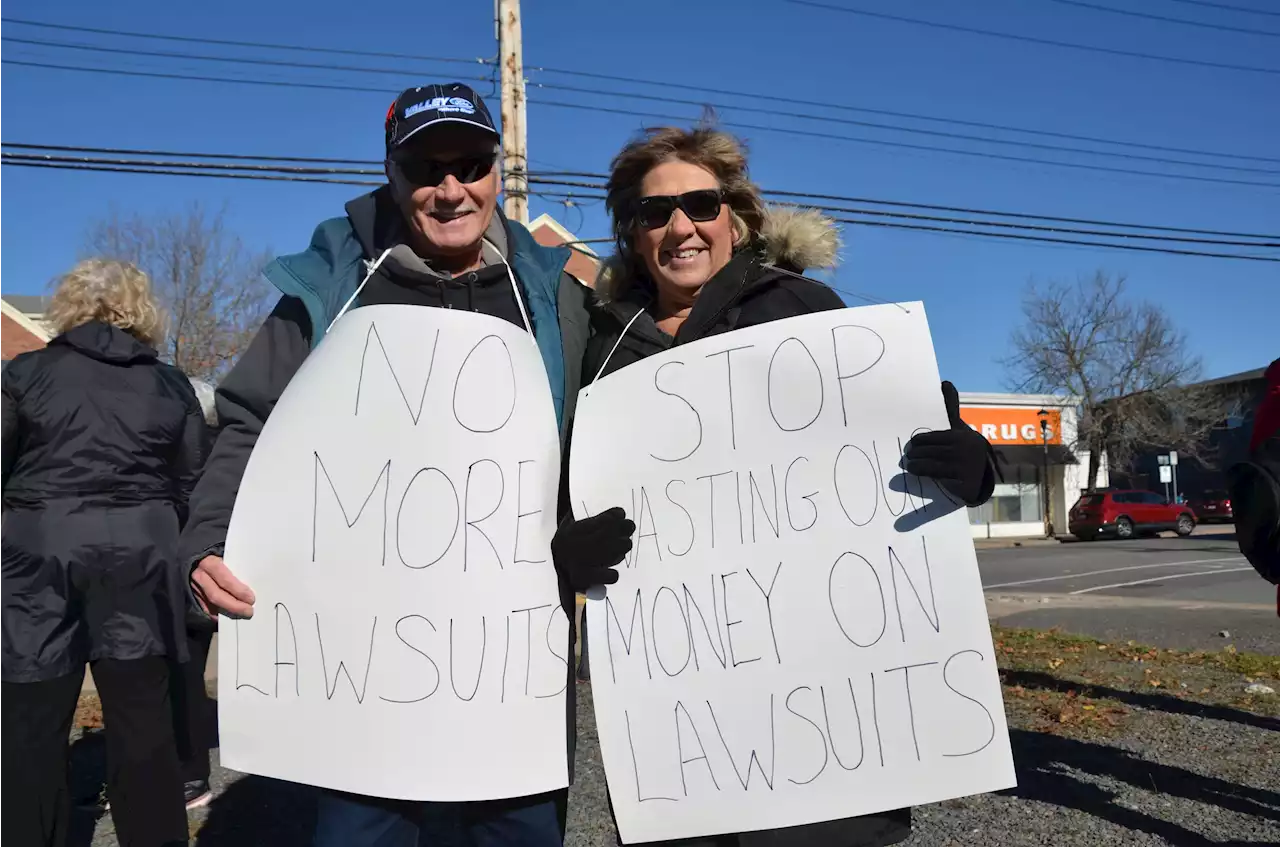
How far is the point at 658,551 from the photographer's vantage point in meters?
1.85

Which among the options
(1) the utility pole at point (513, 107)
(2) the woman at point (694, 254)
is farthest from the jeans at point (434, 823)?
(1) the utility pole at point (513, 107)

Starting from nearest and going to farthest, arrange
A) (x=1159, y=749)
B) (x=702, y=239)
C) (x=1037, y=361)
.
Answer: (x=702, y=239)
(x=1159, y=749)
(x=1037, y=361)

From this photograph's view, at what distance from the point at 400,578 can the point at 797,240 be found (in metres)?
1.08

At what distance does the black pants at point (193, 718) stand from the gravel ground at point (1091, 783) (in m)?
0.20

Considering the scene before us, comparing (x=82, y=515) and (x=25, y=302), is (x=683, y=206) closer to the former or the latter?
(x=82, y=515)

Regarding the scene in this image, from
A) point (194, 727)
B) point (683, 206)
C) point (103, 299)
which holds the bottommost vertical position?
point (194, 727)

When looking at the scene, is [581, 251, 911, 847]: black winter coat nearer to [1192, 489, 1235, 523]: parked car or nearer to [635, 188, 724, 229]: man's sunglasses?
[635, 188, 724, 229]: man's sunglasses

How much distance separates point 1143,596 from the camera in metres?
12.1

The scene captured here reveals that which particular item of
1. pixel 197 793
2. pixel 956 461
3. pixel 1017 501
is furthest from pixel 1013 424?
pixel 956 461

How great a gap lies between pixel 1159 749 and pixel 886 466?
3760 mm

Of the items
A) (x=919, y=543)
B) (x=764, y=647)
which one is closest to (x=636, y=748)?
(x=764, y=647)

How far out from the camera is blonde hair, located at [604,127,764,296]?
214 centimetres

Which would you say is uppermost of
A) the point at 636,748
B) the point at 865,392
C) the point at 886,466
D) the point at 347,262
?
the point at 347,262

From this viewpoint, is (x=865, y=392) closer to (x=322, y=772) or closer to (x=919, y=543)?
(x=919, y=543)
